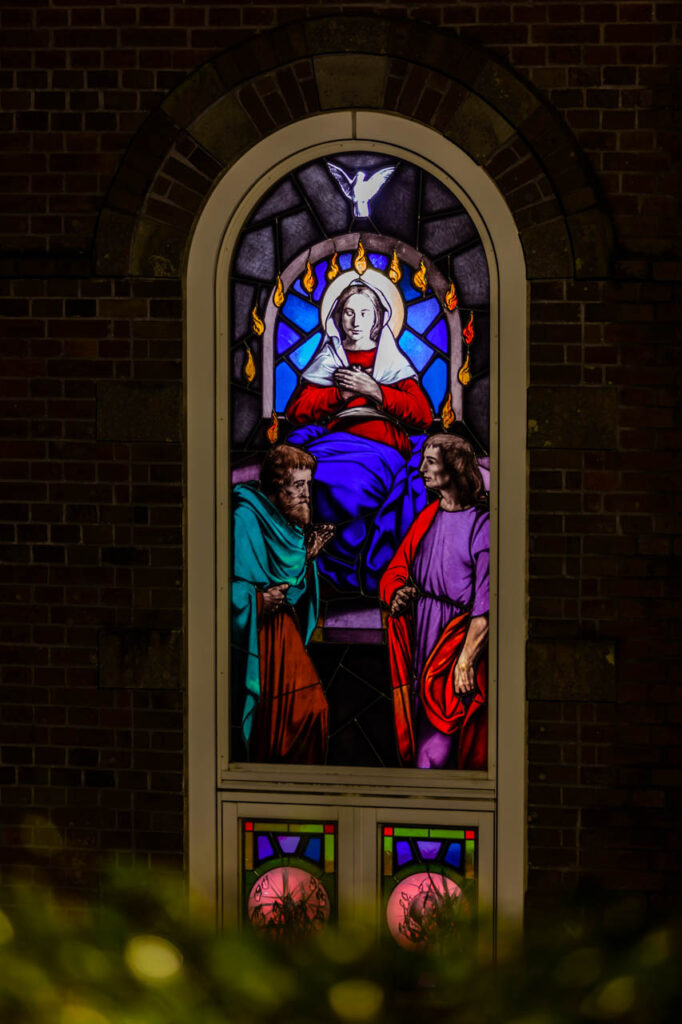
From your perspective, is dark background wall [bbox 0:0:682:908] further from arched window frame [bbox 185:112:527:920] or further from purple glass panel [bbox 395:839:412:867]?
purple glass panel [bbox 395:839:412:867]

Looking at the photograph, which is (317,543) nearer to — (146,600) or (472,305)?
(146,600)

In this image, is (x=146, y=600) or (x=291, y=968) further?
(x=146, y=600)

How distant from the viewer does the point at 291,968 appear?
165 cm

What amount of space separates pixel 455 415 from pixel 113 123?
6.62ft

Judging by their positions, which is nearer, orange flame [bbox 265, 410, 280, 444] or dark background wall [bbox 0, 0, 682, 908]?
dark background wall [bbox 0, 0, 682, 908]

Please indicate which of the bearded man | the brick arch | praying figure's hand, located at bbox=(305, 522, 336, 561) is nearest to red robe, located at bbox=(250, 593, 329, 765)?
the bearded man

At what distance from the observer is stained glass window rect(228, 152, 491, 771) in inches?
169

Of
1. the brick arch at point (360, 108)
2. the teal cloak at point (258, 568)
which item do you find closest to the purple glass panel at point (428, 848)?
the teal cloak at point (258, 568)

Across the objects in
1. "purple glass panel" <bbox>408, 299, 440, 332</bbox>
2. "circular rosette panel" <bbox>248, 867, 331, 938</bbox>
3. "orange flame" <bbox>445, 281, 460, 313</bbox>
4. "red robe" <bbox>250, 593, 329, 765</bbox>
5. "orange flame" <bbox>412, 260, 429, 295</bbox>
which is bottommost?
"circular rosette panel" <bbox>248, 867, 331, 938</bbox>

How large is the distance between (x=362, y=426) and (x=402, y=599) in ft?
2.67

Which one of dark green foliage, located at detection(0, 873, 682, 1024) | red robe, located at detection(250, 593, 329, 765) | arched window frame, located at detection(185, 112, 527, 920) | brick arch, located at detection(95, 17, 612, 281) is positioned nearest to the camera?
dark green foliage, located at detection(0, 873, 682, 1024)

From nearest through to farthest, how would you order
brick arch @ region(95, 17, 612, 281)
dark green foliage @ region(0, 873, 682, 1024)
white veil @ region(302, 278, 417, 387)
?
dark green foliage @ region(0, 873, 682, 1024) → brick arch @ region(95, 17, 612, 281) → white veil @ region(302, 278, 417, 387)

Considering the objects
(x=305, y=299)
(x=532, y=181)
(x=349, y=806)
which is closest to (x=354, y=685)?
(x=349, y=806)

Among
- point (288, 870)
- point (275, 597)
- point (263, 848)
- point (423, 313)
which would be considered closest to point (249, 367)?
point (423, 313)
